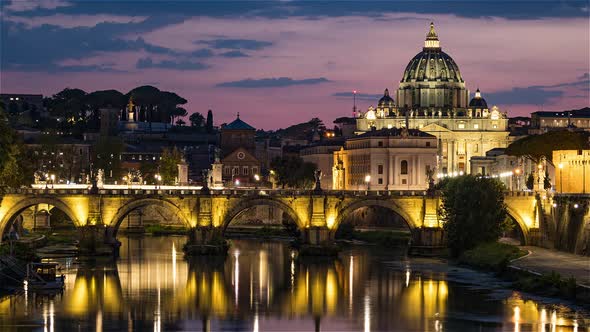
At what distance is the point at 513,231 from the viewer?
106438 millimetres

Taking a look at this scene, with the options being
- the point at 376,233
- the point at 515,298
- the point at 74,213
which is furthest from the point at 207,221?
the point at 515,298

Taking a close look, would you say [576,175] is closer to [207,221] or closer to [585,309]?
[207,221]

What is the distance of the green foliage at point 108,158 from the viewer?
159 m

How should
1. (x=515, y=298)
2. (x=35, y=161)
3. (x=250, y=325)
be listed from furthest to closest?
(x=35, y=161) < (x=515, y=298) < (x=250, y=325)

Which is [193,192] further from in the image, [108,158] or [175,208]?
[108,158]

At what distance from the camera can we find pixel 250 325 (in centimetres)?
6669

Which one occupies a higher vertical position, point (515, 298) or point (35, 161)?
point (35, 161)

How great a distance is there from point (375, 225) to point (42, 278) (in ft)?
181

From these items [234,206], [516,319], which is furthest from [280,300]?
[234,206]

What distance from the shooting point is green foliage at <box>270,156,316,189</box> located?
509 ft

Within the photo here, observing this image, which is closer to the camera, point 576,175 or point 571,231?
point 571,231

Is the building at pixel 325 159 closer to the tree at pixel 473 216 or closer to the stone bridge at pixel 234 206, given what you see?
the stone bridge at pixel 234 206

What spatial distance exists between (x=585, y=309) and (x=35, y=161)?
74652 millimetres

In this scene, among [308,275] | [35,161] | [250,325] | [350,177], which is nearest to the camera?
[250,325]
